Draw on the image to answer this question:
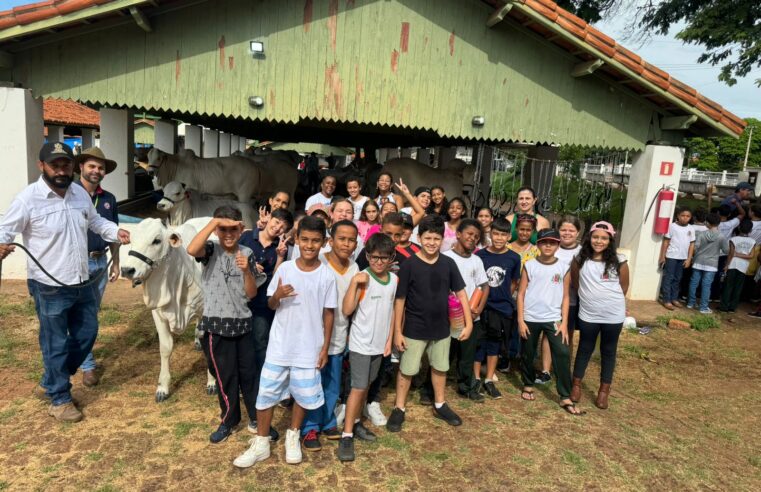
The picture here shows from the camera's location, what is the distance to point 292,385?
3.24 metres

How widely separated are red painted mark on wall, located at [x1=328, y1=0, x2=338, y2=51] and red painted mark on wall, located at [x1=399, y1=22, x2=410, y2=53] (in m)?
0.92

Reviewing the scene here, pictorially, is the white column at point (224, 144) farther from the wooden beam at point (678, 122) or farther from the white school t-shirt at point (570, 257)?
the white school t-shirt at point (570, 257)

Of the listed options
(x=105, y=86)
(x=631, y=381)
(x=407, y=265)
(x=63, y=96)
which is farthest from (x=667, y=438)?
(x=63, y=96)

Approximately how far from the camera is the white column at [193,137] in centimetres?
1755

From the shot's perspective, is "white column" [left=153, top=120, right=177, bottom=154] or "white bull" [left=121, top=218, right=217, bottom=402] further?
"white column" [left=153, top=120, right=177, bottom=154]

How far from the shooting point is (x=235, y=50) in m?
6.63

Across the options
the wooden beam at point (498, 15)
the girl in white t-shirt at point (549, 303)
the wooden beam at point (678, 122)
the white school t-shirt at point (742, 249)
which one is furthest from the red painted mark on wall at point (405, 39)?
the white school t-shirt at point (742, 249)

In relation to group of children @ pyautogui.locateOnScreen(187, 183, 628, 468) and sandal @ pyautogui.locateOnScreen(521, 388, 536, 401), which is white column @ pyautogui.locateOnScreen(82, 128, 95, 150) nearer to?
group of children @ pyautogui.locateOnScreen(187, 183, 628, 468)

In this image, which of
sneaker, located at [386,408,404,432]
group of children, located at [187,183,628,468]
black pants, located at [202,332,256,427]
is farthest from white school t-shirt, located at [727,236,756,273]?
black pants, located at [202,332,256,427]

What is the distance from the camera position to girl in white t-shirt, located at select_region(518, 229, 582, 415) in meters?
4.33

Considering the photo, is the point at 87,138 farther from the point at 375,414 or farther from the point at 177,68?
the point at 375,414

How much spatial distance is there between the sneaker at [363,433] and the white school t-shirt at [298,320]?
0.80 meters

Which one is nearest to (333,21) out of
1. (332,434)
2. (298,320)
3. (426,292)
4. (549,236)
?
(549,236)

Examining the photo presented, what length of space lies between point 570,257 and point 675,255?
438 centimetres
